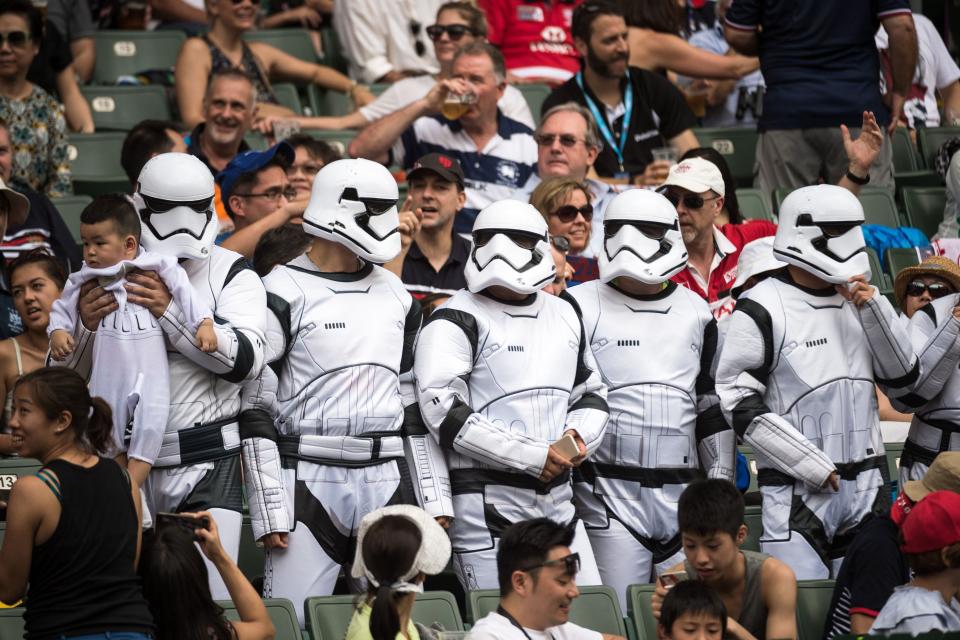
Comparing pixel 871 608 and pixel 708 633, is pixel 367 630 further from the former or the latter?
pixel 871 608

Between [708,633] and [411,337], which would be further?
[411,337]

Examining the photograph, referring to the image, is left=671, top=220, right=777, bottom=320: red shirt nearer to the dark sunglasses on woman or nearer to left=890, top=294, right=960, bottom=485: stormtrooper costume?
the dark sunglasses on woman

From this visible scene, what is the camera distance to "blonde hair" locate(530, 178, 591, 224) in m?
6.88

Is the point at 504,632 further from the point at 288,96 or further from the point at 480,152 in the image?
the point at 288,96

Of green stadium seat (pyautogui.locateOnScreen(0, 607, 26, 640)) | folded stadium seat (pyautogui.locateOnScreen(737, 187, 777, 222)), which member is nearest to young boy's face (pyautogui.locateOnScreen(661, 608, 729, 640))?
green stadium seat (pyautogui.locateOnScreen(0, 607, 26, 640))

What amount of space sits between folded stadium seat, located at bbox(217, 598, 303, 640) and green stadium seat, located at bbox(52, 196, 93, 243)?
3.54 metres

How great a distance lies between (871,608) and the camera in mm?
5012

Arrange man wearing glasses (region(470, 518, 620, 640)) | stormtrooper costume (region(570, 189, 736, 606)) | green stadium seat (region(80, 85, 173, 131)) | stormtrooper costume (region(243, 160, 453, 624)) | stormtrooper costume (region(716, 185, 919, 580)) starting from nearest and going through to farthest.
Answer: man wearing glasses (region(470, 518, 620, 640))
stormtrooper costume (region(243, 160, 453, 624))
stormtrooper costume (region(716, 185, 919, 580))
stormtrooper costume (region(570, 189, 736, 606))
green stadium seat (region(80, 85, 173, 131))

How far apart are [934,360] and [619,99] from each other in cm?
321

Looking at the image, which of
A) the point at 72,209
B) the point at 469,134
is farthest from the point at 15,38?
the point at 469,134

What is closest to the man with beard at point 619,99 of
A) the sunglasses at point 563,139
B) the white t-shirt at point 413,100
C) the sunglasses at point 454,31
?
the white t-shirt at point 413,100

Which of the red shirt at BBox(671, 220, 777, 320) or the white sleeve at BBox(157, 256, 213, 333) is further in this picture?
the red shirt at BBox(671, 220, 777, 320)

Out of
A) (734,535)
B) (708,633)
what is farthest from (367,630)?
(734,535)

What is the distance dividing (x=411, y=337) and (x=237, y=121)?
2.33 meters
